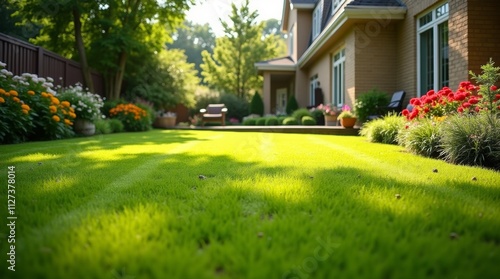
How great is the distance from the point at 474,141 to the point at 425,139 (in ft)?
2.58

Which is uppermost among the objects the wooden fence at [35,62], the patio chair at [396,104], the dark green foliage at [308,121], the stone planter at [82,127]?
the wooden fence at [35,62]

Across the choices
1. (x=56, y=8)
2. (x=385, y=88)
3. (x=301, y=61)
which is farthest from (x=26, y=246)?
(x=301, y=61)

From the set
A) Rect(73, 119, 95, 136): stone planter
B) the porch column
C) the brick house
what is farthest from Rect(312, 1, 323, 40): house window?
Rect(73, 119, 95, 136): stone planter

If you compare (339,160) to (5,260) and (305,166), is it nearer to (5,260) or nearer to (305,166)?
(305,166)

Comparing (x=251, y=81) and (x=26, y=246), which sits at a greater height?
(x=251, y=81)

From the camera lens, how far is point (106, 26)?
41.4ft

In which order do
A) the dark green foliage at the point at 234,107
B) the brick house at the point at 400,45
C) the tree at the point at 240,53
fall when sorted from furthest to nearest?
the tree at the point at 240,53, the dark green foliage at the point at 234,107, the brick house at the point at 400,45

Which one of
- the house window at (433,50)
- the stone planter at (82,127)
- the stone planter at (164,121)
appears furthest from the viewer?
the stone planter at (164,121)

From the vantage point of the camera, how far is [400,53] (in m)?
9.31

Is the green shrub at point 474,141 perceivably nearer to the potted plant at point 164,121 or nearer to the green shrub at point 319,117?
the green shrub at point 319,117

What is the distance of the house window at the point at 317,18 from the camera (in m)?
15.1

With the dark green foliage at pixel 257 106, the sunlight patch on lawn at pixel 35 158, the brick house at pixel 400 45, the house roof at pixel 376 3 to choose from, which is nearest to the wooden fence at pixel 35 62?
the sunlight patch on lawn at pixel 35 158

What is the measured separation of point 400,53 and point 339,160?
683 cm

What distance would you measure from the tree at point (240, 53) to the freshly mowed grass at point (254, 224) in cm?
2028
